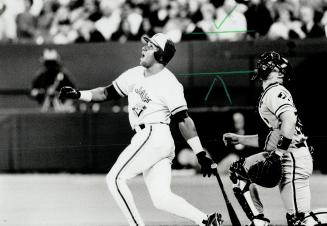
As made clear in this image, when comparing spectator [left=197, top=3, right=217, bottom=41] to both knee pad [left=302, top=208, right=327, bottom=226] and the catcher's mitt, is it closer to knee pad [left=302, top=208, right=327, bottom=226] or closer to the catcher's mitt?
the catcher's mitt

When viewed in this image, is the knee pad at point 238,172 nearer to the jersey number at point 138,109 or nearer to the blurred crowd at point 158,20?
the jersey number at point 138,109

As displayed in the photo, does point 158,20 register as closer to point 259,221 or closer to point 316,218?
point 259,221

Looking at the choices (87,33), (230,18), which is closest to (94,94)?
(230,18)

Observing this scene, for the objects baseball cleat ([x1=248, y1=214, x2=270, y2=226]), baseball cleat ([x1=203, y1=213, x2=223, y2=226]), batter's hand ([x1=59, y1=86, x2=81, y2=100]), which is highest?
batter's hand ([x1=59, y1=86, x2=81, y2=100])

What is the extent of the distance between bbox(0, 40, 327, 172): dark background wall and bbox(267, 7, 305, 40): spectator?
0.12 metres

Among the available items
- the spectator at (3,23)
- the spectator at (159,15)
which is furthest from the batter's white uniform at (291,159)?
the spectator at (3,23)

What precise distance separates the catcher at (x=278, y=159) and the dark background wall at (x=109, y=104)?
6.10m

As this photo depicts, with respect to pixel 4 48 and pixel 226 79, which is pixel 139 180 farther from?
pixel 4 48

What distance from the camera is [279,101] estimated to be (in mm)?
5969

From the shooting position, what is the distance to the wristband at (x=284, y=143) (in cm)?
584

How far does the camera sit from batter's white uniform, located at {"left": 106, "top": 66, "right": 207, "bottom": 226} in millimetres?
6152

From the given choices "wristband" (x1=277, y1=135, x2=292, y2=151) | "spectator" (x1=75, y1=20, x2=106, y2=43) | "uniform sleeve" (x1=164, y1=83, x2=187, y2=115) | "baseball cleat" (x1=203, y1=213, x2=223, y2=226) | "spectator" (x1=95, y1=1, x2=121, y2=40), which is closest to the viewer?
"wristband" (x1=277, y1=135, x2=292, y2=151)

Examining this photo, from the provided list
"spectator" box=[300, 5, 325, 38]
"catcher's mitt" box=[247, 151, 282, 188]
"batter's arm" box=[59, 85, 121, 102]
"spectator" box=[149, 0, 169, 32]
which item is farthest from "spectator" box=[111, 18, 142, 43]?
"catcher's mitt" box=[247, 151, 282, 188]

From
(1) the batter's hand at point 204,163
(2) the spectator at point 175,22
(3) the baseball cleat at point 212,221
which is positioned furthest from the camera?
(2) the spectator at point 175,22
